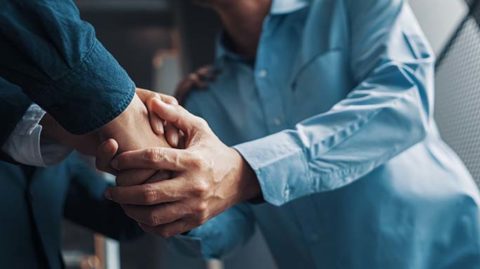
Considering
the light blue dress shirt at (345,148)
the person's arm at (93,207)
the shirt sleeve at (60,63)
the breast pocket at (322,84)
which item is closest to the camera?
the shirt sleeve at (60,63)

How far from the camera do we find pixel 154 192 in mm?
686

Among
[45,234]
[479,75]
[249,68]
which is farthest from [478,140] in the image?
[45,234]

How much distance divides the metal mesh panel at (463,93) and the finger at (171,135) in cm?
Answer: 48

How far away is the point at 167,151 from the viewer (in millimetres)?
707

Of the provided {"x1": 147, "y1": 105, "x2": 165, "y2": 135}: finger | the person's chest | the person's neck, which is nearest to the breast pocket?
the person's chest

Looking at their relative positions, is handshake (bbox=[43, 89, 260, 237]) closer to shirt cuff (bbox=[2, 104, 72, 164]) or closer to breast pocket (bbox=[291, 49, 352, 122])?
shirt cuff (bbox=[2, 104, 72, 164])

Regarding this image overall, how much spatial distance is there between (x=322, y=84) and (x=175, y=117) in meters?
0.27

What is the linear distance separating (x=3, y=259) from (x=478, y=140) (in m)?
0.71

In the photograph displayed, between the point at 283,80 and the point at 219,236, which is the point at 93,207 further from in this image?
the point at 283,80

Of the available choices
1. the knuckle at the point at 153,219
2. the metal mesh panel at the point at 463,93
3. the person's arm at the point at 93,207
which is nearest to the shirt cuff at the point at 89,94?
the knuckle at the point at 153,219

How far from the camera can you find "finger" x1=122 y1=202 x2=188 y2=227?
70cm

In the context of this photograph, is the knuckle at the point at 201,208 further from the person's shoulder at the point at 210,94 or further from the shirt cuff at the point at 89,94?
the person's shoulder at the point at 210,94

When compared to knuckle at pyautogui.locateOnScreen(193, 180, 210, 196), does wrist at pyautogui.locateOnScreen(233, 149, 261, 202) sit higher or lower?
lower

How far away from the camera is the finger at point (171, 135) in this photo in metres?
0.78
